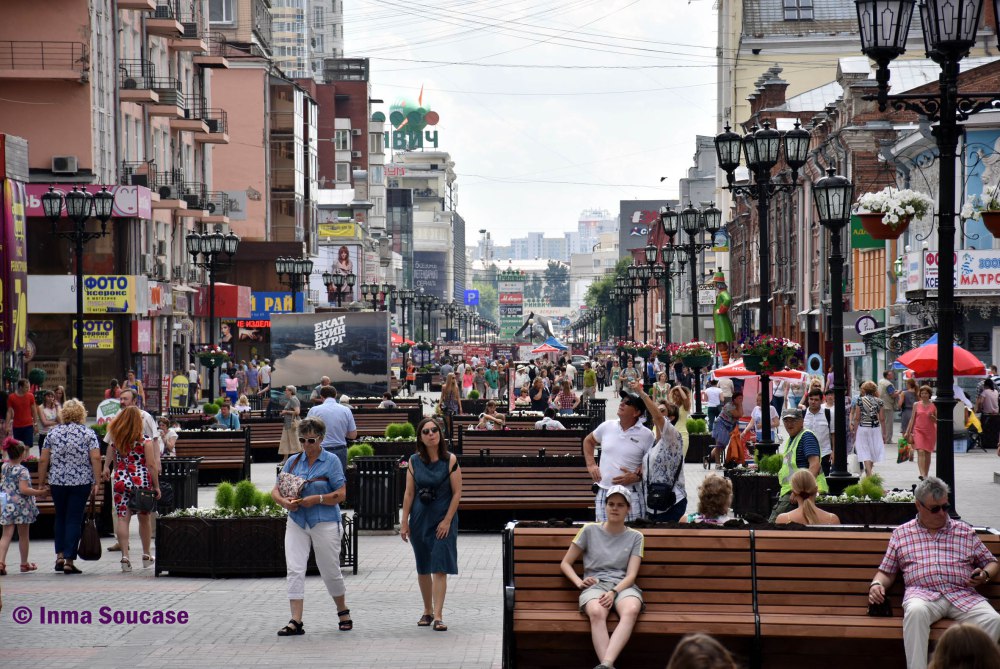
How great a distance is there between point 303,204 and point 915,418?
2539 inches

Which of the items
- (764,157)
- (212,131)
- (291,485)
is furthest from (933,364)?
(212,131)

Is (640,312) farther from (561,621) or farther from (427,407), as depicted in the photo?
(561,621)

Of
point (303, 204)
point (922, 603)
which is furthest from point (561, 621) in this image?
point (303, 204)

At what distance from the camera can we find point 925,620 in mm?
8453

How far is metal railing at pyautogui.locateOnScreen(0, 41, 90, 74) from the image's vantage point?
4506cm

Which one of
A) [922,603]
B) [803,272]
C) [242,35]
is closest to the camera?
[922,603]

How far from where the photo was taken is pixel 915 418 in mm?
23156

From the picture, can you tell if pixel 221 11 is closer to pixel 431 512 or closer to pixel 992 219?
pixel 992 219

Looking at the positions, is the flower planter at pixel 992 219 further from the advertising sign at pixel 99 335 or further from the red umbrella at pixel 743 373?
the advertising sign at pixel 99 335

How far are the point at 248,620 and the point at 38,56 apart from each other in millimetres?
36607

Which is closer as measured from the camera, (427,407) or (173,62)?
(427,407)

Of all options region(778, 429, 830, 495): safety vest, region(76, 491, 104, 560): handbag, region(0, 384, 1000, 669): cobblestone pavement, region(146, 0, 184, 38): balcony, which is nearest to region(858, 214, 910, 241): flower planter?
region(778, 429, 830, 495): safety vest

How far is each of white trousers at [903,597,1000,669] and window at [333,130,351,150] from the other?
400 feet

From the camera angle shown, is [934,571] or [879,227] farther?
[879,227]
